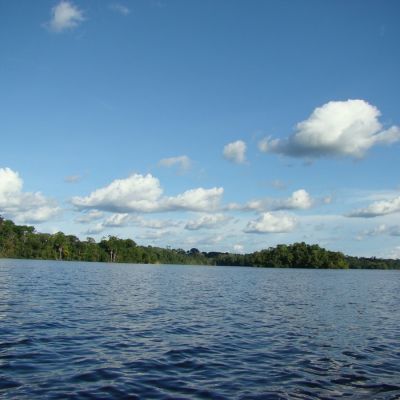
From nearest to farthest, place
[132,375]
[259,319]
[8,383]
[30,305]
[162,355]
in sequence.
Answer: [8,383] < [132,375] < [162,355] < [259,319] < [30,305]

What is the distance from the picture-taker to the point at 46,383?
16.3m

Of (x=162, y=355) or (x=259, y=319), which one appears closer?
(x=162, y=355)

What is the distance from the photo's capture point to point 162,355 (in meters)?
21.5

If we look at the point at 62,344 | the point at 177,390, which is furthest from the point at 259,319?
the point at 177,390

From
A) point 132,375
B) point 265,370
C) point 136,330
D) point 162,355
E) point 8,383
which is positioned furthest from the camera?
point 136,330

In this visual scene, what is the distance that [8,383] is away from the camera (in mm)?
16078

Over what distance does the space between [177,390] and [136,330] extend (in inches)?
481

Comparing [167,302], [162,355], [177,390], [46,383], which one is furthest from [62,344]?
[167,302]

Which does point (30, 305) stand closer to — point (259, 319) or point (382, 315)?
point (259, 319)

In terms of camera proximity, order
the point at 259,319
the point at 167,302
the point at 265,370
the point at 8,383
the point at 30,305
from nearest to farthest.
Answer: the point at 8,383, the point at 265,370, the point at 259,319, the point at 30,305, the point at 167,302

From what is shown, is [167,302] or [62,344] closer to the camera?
[62,344]

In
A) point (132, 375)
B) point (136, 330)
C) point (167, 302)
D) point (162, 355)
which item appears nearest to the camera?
point (132, 375)

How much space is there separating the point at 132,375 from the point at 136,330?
33.0ft

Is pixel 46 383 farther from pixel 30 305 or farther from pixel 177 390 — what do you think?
pixel 30 305
